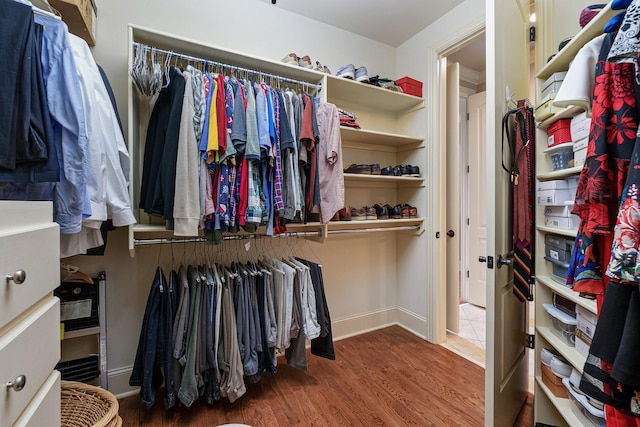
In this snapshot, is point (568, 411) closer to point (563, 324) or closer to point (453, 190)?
point (563, 324)

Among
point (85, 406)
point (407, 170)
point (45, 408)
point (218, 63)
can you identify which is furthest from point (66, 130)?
point (407, 170)

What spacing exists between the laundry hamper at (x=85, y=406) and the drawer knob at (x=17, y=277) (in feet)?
2.98

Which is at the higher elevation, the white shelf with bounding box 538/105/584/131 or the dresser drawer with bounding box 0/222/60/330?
the white shelf with bounding box 538/105/584/131

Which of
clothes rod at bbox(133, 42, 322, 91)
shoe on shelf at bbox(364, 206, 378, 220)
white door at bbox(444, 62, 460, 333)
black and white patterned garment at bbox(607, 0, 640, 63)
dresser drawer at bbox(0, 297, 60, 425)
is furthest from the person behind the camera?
white door at bbox(444, 62, 460, 333)

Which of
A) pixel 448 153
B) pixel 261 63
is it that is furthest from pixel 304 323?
pixel 448 153

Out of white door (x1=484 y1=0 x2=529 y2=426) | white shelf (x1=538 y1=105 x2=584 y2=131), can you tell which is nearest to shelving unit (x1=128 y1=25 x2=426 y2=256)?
white door (x1=484 y1=0 x2=529 y2=426)

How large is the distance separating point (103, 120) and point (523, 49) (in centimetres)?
221

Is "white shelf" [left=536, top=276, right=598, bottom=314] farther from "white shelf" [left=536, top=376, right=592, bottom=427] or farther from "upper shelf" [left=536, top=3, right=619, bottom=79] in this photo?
"upper shelf" [left=536, top=3, right=619, bottom=79]

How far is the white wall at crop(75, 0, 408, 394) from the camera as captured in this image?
171 cm

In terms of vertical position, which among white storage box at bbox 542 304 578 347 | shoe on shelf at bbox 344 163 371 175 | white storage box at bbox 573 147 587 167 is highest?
shoe on shelf at bbox 344 163 371 175

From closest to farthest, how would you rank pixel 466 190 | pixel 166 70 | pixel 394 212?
pixel 166 70 < pixel 394 212 < pixel 466 190

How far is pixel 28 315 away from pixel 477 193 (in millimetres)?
3600

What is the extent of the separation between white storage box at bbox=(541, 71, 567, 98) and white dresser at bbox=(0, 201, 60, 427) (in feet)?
6.30

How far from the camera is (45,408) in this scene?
24.9 inches
